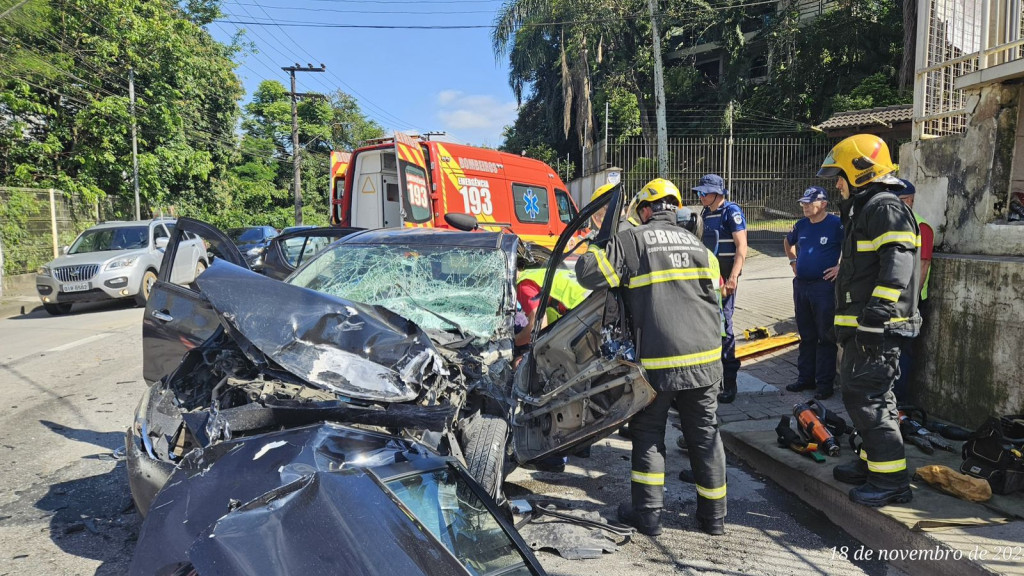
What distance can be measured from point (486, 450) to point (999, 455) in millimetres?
2593

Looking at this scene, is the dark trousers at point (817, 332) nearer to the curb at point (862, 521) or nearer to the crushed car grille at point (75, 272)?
the curb at point (862, 521)

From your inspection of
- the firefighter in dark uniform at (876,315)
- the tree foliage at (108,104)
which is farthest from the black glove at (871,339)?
the tree foliage at (108,104)

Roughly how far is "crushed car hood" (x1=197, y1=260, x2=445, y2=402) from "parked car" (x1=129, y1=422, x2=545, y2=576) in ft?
1.30

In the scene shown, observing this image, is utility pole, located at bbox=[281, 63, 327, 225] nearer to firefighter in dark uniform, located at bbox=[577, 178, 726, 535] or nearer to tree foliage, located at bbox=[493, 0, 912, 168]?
tree foliage, located at bbox=[493, 0, 912, 168]

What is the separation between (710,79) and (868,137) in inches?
967

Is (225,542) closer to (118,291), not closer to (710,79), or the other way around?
(118,291)

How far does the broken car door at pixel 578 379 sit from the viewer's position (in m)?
2.95

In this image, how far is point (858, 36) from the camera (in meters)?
18.0

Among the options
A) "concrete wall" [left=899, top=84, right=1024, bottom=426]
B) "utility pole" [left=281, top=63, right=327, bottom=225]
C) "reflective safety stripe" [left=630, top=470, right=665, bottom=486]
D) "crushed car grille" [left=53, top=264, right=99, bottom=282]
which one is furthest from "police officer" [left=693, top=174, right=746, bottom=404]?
"utility pole" [left=281, top=63, right=327, bottom=225]

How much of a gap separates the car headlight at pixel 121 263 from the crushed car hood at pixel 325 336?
9406 millimetres

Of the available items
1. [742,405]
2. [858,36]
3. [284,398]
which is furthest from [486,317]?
[858,36]

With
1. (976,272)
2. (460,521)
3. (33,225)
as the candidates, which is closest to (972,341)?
(976,272)

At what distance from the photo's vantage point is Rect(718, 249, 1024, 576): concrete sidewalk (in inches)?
101

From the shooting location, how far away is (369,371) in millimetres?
2545
